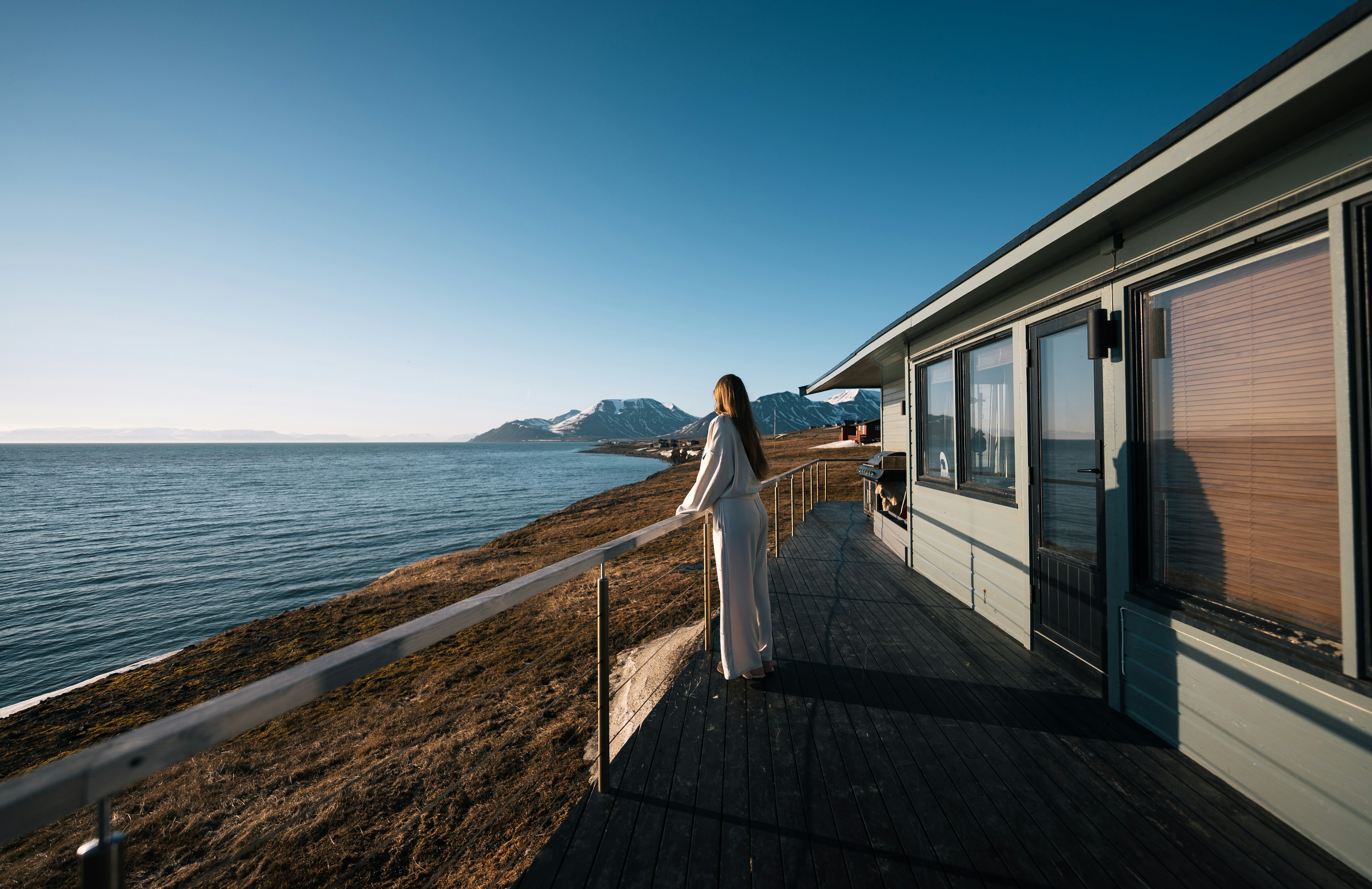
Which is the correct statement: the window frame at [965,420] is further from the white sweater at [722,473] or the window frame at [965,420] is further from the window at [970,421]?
the white sweater at [722,473]

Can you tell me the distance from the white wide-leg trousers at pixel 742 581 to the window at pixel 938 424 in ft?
8.81

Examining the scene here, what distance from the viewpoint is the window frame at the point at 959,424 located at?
3904mm

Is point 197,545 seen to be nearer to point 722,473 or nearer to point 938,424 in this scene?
point 722,473

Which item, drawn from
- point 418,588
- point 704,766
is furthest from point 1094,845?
point 418,588

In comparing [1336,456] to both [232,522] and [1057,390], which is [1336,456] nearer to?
[1057,390]

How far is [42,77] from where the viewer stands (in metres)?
10.6

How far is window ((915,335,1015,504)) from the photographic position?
13.1 ft

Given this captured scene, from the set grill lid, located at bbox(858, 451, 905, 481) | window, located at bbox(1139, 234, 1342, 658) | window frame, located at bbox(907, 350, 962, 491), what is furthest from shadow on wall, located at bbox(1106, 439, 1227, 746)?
grill lid, located at bbox(858, 451, 905, 481)

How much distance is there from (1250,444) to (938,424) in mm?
3070

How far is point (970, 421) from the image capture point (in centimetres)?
464

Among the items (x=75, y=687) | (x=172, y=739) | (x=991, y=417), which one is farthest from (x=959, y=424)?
(x=75, y=687)

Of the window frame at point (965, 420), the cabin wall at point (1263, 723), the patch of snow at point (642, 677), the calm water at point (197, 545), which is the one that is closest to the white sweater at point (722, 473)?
the patch of snow at point (642, 677)

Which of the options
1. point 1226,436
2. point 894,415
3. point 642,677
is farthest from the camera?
point 894,415

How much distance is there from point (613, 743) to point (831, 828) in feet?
5.22
